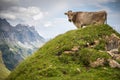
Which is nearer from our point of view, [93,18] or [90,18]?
[93,18]

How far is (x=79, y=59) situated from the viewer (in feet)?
84.8

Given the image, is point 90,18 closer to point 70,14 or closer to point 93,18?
point 93,18

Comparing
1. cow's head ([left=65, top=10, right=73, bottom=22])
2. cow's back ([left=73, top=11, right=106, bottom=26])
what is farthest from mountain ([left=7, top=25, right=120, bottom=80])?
cow's head ([left=65, top=10, right=73, bottom=22])

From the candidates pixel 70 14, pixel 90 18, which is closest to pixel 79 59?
pixel 90 18

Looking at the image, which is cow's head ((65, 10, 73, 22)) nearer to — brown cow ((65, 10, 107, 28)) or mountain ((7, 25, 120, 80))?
brown cow ((65, 10, 107, 28))

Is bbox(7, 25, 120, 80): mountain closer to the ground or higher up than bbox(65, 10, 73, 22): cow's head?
closer to the ground

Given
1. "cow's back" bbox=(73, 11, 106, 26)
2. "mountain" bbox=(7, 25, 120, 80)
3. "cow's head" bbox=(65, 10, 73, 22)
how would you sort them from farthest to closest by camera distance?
"cow's head" bbox=(65, 10, 73, 22), "cow's back" bbox=(73, 11, 106, 26), "mountain" bbox=(7, 25, 120, 80)

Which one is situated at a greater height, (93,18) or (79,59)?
(93,18)

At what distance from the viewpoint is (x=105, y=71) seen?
925 inches

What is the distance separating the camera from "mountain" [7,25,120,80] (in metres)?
23.3

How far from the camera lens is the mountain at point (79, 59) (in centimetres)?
2330

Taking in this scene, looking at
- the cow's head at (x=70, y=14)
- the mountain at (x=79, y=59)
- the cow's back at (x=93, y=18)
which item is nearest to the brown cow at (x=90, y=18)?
the cow's back at (x=93, y=18)

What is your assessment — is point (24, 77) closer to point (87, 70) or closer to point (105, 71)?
point (87, 70)

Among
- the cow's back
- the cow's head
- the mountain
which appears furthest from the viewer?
the cow's head
